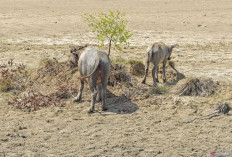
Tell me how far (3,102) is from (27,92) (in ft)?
3.14

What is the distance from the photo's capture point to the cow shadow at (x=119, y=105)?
1039cm

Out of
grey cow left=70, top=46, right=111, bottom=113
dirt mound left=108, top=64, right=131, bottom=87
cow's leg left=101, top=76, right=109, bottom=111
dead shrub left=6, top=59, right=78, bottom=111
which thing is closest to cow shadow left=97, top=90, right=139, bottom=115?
cow's leg left=101, top=76, right=109, bottom=111

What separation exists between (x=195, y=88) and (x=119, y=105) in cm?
247

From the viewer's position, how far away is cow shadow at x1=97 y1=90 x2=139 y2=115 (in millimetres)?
10391

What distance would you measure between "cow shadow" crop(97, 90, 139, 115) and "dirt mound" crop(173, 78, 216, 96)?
159 centimetres

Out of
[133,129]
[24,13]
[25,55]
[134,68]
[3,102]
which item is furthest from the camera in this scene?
[24,13]

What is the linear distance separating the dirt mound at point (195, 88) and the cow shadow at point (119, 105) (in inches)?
62.7

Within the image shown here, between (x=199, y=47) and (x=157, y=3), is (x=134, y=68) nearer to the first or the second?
(x=199, y=47)

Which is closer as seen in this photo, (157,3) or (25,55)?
(25,55)

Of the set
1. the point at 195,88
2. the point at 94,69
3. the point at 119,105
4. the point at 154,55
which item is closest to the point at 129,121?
the point at 119,105

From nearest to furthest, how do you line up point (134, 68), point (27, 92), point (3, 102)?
1. point (3, 102)
2. point (27, 92)
3. point (134, 68)

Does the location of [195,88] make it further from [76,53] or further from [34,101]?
[34,101]

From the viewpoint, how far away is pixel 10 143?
8.41m

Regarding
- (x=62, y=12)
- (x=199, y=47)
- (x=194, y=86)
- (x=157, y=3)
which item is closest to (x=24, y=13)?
(x=62, y=12)
